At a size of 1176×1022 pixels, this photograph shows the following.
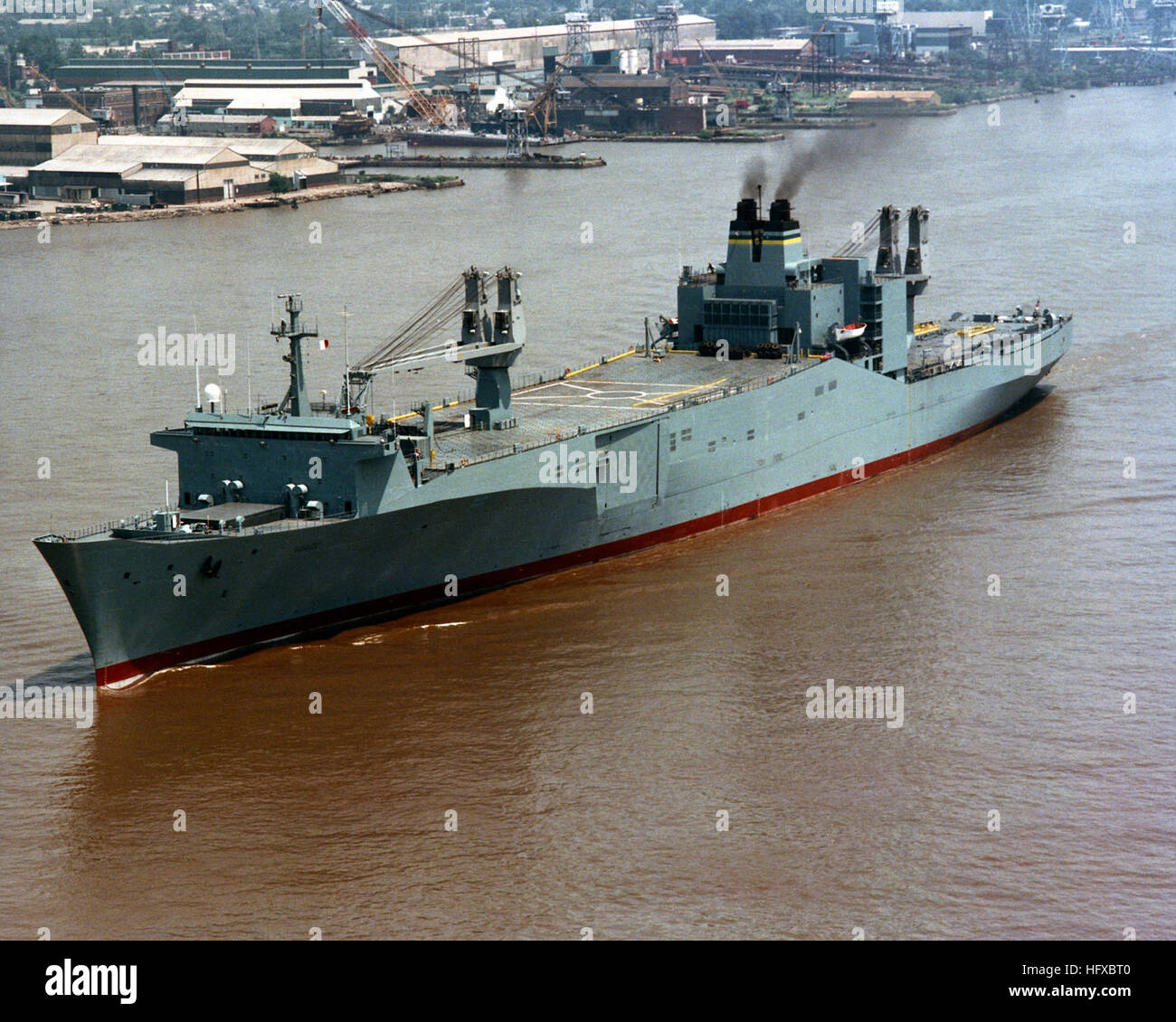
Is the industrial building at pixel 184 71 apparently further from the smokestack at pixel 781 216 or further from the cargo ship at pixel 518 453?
the smokestack at pixel 781 216

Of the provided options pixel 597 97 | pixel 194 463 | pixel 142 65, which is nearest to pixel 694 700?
pixel 194 463

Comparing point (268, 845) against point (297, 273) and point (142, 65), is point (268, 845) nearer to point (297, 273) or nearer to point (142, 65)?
point (297, 273)

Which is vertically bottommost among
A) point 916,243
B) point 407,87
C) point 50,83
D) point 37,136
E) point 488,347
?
point 488,347

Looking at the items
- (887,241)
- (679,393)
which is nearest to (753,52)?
→ (887,241)

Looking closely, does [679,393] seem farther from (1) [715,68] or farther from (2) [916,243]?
(1) [715,68]

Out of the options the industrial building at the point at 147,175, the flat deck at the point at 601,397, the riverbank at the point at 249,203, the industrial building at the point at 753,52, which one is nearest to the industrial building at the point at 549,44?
the industrial building at the point at 753,52
